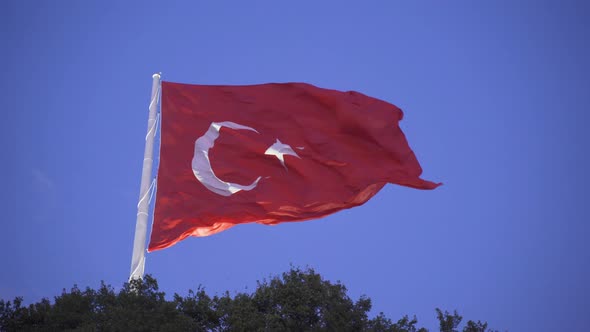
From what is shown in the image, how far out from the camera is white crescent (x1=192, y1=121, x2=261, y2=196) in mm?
20828

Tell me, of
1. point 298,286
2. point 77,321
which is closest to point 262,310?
point 298,286

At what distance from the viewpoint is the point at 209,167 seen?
2141cm

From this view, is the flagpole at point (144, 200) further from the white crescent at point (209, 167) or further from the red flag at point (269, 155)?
the white crescent at point (209, 167)

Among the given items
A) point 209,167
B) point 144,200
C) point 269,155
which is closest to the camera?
point 144,200

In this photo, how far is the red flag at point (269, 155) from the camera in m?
20.4

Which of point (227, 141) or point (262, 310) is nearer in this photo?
point (227, 141)

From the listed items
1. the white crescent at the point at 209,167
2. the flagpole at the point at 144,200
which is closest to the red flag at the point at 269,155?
the white crescent at the point at 209,167

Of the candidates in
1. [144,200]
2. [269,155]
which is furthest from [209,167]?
[144,200]

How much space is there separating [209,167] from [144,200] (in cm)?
240

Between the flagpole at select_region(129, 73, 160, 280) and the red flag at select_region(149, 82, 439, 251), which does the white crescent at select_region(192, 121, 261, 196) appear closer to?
the red flag at select_region(149, 82, 439, 251)

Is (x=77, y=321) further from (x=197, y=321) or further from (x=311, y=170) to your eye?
(x=311, y=170)

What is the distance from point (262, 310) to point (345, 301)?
131 inches

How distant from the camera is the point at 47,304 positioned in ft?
82.5

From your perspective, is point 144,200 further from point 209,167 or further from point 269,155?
point 269,155
